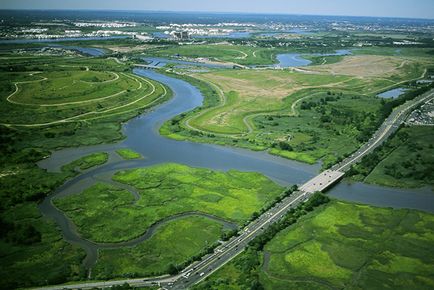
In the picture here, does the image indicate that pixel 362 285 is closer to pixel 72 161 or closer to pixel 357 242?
pixel 357 242

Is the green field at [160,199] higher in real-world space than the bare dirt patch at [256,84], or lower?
lower

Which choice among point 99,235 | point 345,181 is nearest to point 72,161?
point 99,235

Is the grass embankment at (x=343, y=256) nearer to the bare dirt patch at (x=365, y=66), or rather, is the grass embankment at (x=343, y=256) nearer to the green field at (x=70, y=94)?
the green field at (x=70, y=94)

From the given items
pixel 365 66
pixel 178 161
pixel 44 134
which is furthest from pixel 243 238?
pixel 365 66

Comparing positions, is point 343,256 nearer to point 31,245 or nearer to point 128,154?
point 31,245

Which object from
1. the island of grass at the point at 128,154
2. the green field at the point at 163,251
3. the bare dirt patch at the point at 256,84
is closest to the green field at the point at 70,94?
the island of grass at the point at 128,154

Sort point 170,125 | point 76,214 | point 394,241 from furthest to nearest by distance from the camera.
A: point 170,125 → point 76,214 → point 394,241
